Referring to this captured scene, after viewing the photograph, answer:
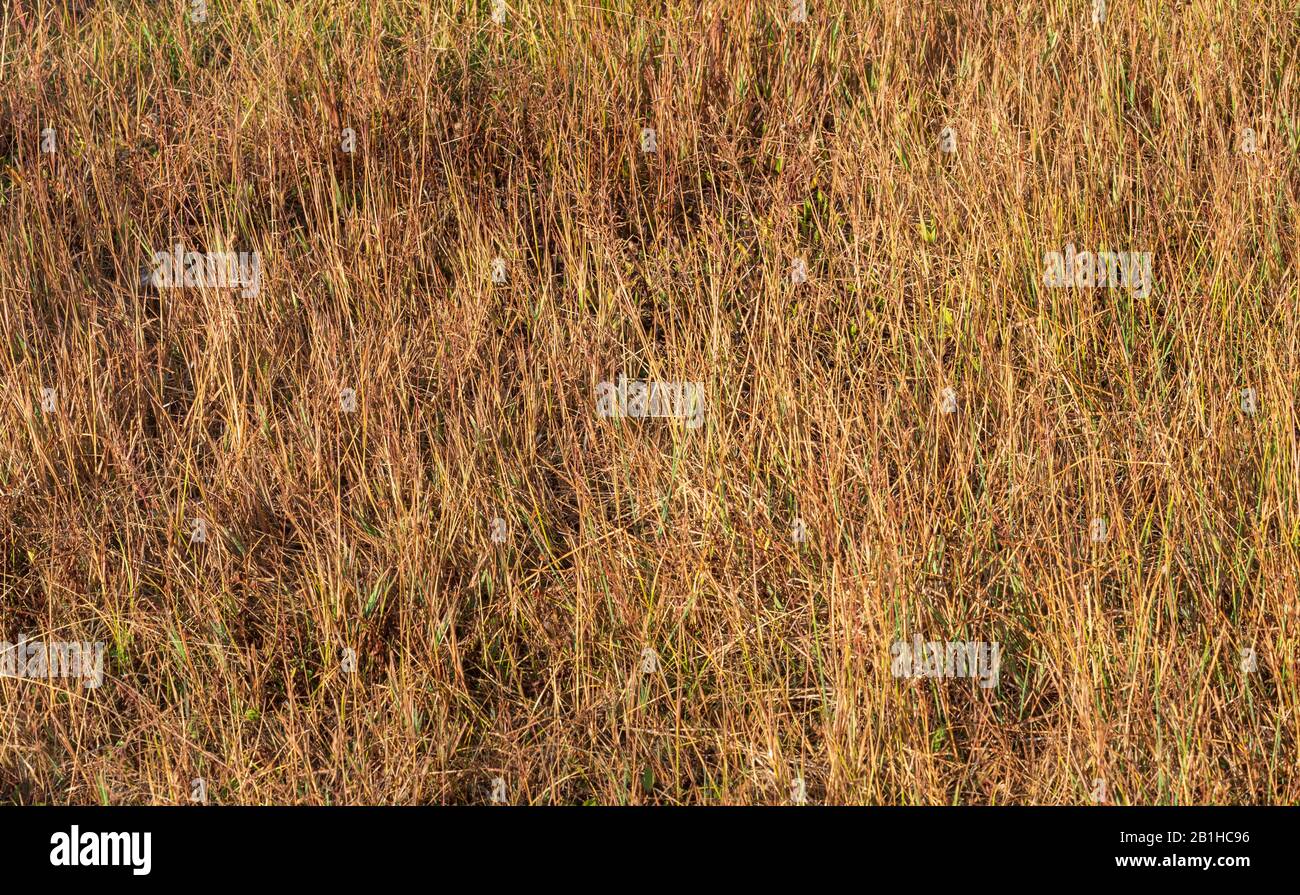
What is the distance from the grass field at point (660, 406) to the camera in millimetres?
2400

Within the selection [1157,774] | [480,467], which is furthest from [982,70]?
[1157,774]

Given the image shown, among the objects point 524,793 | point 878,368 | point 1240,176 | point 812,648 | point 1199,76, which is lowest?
point 524,793

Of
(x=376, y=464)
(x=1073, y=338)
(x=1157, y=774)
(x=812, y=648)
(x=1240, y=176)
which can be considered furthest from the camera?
(x=1240, y=176)

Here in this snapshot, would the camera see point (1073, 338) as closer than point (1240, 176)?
Yes

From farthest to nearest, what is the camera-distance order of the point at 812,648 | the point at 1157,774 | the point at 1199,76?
the point at 1199,76 < the point at 812,648 < the point at 1157,774

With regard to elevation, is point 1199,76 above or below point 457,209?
above

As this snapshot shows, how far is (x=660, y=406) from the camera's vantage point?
292 cm

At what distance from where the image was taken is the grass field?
240 centimetres

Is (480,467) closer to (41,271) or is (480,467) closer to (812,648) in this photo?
(812,648)

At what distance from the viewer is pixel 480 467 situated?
2.84 meters

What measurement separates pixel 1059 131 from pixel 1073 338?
796 millimetres

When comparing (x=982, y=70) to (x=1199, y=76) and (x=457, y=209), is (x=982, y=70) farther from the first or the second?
(x=457, y=209)

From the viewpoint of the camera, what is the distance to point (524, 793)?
2.36m

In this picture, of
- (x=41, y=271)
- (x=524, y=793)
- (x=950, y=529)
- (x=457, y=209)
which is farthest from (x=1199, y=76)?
(x=41, y=271)
